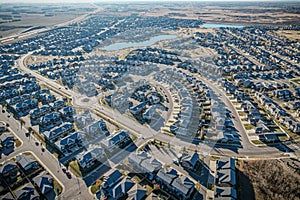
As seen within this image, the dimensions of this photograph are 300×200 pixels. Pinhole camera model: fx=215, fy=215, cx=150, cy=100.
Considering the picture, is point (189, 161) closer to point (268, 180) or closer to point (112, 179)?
point (268, 180)

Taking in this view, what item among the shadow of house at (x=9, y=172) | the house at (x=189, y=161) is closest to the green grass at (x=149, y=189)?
the house at (x=189, y=161)

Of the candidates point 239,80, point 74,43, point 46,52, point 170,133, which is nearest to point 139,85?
point 170,133

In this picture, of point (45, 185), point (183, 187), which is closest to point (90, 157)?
point (45, 185)

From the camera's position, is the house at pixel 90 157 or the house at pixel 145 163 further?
the house at pixel 90 157

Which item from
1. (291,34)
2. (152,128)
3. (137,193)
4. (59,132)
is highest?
(291,34)

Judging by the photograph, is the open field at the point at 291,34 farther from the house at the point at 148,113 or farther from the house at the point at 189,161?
the house at the point at 189,161

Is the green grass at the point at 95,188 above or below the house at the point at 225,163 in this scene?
below
